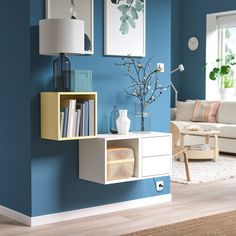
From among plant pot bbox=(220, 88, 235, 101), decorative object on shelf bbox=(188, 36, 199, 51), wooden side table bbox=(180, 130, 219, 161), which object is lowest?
wooden side table bbox=(180, 130, 219, 161)

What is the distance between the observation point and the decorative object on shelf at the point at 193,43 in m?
9.70

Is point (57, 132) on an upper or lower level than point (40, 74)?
lower

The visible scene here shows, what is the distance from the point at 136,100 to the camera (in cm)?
473

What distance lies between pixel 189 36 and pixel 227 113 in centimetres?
196

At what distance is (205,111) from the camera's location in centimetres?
882

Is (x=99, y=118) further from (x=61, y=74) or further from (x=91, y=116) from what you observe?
(x=61, y=74)

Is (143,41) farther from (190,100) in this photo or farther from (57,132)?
(190,100)

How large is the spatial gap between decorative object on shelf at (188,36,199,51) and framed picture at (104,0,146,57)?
5.15m

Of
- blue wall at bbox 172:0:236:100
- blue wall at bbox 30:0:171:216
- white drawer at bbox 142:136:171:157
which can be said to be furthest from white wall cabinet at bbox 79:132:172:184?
blue wall at bbox 172:0:236:100

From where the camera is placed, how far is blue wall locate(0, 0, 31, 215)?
4.11 metres

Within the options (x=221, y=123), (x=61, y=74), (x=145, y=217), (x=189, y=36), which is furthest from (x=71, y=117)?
(x=189, y=36)

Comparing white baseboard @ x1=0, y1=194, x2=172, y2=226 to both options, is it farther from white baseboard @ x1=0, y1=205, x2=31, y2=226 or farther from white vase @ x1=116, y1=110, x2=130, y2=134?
white vase @ x1=116, y1=110, x2=130, y2=134

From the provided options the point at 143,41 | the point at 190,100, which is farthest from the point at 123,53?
the point at 190,100

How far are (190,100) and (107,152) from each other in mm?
5425
